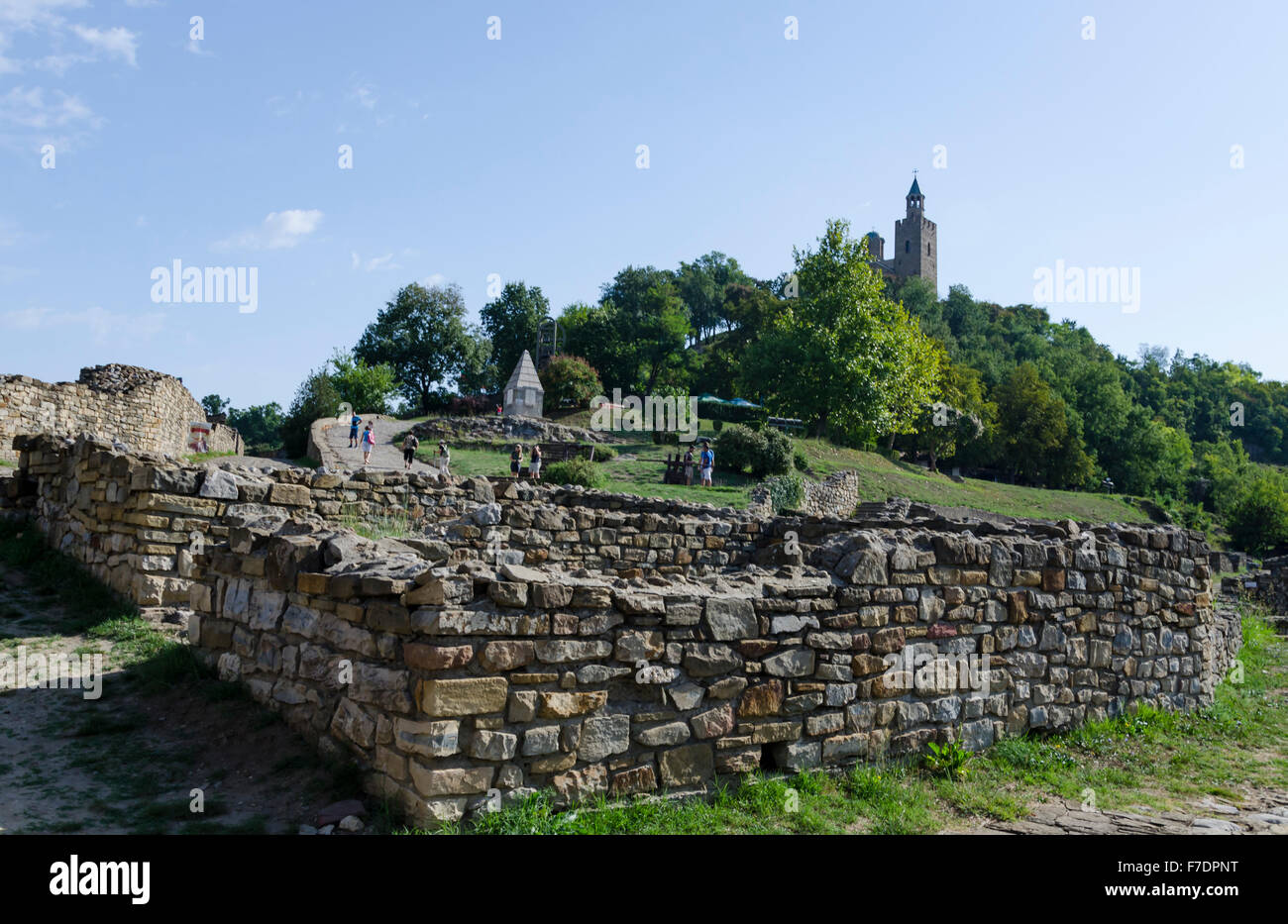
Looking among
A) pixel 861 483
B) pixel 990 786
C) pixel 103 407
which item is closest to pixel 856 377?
pixel 861 483

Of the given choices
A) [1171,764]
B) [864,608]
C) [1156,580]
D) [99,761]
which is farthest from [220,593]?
[1156,580]

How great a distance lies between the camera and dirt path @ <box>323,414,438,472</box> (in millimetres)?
25656

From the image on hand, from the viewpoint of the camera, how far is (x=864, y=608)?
5914mm

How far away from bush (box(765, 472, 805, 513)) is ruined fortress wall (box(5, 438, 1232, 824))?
17.3 metres

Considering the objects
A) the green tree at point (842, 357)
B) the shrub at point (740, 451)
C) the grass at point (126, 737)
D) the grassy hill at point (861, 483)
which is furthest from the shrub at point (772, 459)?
the grass at point (126, 737)

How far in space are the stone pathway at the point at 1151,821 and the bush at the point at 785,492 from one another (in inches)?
778

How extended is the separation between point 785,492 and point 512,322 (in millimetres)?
50112

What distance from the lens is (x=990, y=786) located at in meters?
5.93

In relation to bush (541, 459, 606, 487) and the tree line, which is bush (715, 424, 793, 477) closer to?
bush (541, 459, 606, 487)

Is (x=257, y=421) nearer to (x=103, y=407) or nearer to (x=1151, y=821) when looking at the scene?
(x=103, y=407)

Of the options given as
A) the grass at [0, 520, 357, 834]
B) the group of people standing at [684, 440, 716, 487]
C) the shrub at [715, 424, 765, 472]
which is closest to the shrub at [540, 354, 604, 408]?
the shrub at [715, 424, 765, 472]

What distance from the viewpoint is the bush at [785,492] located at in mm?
26453

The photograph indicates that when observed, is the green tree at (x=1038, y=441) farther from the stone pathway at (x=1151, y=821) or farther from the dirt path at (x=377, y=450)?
the stone pathway at (x=1151, y=821)
